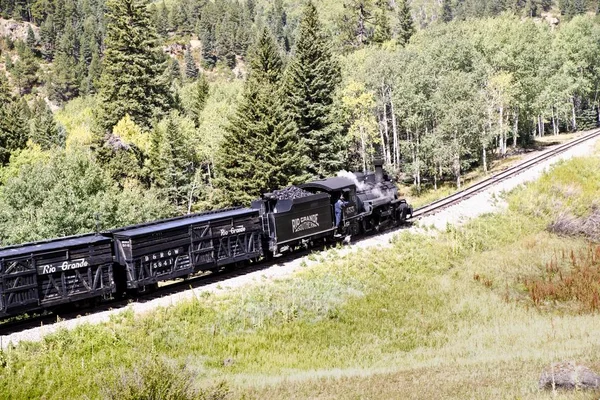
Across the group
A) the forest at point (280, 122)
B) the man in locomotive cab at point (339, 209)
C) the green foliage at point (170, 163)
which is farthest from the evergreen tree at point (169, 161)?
the man in locomotive cab at point (339, 209)

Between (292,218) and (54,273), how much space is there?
10.7 m

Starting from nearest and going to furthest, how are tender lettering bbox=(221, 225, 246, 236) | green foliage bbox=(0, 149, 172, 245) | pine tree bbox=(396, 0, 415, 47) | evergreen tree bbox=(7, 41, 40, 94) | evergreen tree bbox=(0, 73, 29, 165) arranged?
tender lettering bbox=(221, 225, 246, 236), green foliage bbox=(0, 149, 172, 245), evergreen tree bbox=(0, 73, 29, 165), pine tree bbox=(396, 0, 415, 47), evergreen tree bbox=(7, 41, 40, 94)

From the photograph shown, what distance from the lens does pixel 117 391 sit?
10.1 metres

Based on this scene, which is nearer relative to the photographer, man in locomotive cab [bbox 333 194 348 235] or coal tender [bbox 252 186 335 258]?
coal tender [bbox 252 186 335 258]

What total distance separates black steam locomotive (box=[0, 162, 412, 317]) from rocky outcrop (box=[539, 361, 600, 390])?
1366 centimetres

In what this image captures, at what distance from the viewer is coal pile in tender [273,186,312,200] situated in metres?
24.6

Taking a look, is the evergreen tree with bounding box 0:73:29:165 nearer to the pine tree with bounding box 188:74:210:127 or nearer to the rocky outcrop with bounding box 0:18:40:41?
the pine tree with bounding box 188:74:210:127

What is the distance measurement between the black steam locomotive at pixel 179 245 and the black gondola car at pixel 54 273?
3cm

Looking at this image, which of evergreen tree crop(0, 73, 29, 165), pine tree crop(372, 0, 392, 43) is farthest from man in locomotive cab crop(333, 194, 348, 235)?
pine tree crop(372, 0, 392, 43)

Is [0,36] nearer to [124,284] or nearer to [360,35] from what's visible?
[360,35]

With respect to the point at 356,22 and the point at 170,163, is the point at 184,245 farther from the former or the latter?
the point at 356,22

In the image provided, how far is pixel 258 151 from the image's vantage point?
138ft

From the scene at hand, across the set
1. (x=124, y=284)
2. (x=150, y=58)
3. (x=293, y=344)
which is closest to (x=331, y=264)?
(x=293, y=344)

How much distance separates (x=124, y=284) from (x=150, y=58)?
47.6m
